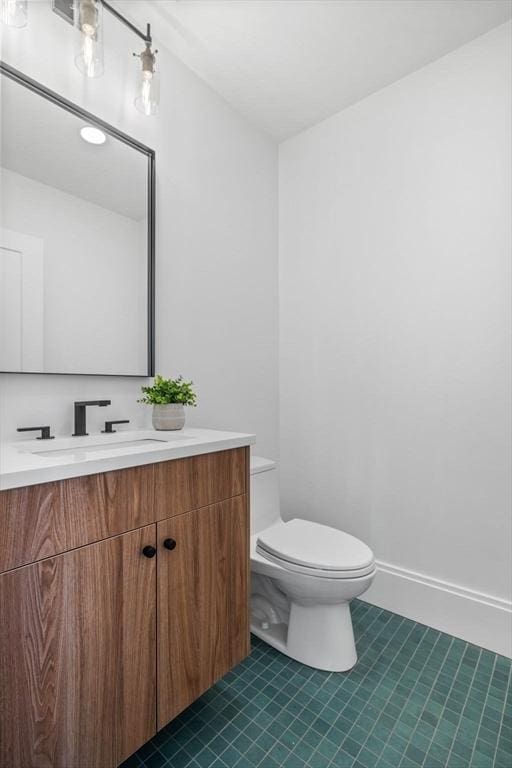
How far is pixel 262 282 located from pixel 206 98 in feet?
3.03

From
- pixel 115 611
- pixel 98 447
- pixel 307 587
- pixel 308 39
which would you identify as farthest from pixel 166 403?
pixel 308 39

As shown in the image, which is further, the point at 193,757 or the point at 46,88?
the point at 46,88

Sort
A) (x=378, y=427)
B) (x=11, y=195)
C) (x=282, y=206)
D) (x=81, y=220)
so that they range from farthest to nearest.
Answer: (x=282, y=206), (x=378, y=427), (x=81, y=220), (x=11, y=195)

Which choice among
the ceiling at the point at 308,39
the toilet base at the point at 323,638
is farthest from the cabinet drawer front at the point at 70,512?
the ceiling at the point at 308,39

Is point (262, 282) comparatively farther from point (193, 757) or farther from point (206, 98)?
point (193, 757)

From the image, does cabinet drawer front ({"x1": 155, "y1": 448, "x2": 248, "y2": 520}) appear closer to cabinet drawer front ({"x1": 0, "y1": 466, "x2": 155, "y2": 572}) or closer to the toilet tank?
cabinet drawer front ({"x1": 0, "y1": 466, "x2": 155, "y2": 572})

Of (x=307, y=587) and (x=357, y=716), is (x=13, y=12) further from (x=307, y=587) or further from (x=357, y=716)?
(x=357, y=716)

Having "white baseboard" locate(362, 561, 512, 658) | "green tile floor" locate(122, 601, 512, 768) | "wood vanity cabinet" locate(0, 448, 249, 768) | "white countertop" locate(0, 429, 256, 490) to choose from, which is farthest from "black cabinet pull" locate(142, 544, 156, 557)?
"white baseboard" locate(362, 561, 512, 658)

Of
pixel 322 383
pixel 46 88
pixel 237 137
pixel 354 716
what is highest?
pixel 237 137

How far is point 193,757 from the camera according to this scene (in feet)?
3.64

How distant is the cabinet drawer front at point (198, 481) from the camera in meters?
1.03

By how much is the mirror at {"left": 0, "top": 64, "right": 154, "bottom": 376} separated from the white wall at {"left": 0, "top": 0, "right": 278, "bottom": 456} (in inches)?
2.7

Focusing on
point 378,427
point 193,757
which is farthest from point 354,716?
point 378,427

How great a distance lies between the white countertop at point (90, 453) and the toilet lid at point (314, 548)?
49 centimetres
